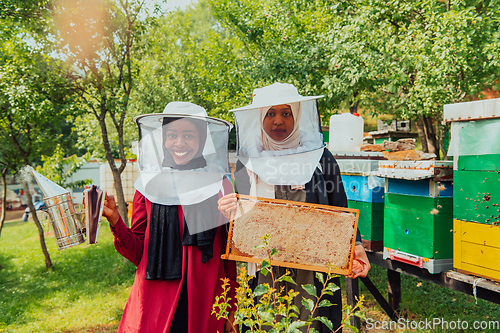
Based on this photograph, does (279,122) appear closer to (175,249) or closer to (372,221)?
(175,249)

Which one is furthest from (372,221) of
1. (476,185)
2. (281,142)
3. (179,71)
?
(179,71)

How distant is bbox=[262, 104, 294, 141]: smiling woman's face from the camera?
2098 mm

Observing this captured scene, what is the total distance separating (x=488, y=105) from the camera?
2.22 m

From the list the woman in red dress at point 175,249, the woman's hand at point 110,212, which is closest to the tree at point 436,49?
the woman in red dress at point 175,249

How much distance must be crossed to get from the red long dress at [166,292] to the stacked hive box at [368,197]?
1866 mm

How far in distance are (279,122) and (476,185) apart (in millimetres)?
1451

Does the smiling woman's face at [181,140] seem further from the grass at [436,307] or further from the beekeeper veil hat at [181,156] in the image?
the grass at [436,307]

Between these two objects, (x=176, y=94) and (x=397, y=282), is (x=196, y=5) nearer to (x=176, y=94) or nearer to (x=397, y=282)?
(x=176, y=94)

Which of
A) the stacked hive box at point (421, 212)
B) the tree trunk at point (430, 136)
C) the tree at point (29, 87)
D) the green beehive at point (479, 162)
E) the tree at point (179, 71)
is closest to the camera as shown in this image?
the green beehive at point (479, 162)

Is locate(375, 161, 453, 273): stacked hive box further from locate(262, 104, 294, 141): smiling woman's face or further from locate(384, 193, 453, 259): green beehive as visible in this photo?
locate(262, 104, 294, 141): smiling woman's face

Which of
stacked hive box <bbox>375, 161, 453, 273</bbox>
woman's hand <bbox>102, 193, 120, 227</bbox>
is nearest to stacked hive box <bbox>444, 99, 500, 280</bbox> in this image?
stacked hive box <bbox>375, 161, 453, 273</bbox>

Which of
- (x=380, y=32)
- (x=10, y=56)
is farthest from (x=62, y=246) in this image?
(x=380, y=32)

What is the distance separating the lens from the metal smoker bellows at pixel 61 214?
158 centimetres

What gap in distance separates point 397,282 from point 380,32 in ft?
14.9
